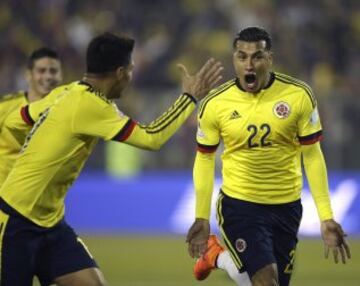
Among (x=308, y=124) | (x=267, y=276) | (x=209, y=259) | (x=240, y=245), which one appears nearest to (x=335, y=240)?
(x=267, y=276)

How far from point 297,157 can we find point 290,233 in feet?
1.77

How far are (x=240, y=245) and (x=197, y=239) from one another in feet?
1.36

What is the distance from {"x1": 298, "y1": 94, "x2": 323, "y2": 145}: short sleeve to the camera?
728 cm

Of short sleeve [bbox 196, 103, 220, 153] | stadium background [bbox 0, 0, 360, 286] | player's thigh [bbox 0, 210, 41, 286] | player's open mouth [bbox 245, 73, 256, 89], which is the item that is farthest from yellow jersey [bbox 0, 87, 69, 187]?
stadium background [bbox 0, 0, 360, 286]

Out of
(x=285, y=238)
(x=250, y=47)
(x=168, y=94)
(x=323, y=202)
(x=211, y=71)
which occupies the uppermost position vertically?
(x=168, y=94)

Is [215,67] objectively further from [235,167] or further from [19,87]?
[19,87]

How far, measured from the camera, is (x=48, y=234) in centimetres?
675

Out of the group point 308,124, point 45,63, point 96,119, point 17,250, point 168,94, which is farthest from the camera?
point 168,94

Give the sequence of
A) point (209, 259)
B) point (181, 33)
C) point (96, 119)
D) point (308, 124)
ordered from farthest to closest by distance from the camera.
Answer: point (181, 33) < point (209, 259) < point (308, 124) < point (96, 119)

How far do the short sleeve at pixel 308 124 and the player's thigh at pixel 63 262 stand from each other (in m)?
1.69

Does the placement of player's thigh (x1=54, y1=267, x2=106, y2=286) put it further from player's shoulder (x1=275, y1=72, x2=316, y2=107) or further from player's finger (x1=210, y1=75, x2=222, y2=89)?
player's shoulder (x1=275, y1=72, x2=316, y2=107)

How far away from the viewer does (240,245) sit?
739 centimetres

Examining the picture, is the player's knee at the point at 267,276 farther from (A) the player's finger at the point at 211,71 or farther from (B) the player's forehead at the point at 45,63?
(B) the player's forehead at the point at 45,63

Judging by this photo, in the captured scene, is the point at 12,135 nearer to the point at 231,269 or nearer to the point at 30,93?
the point at 30,93
